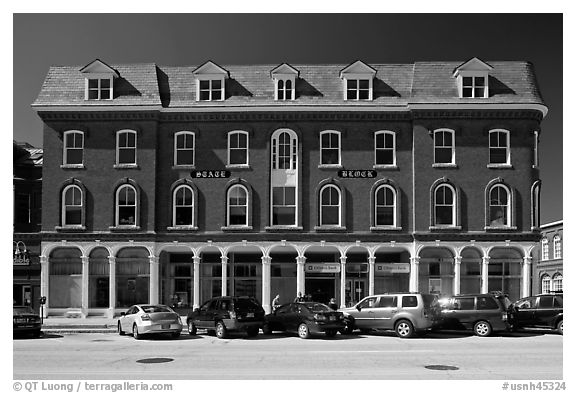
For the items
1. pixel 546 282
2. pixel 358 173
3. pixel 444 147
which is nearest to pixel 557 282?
pixel 546 282

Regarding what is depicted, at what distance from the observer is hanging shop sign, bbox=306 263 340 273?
35.4 metres

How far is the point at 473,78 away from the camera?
34906mm

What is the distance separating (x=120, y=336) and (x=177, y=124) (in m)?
13.4

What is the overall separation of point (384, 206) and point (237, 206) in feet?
25.3

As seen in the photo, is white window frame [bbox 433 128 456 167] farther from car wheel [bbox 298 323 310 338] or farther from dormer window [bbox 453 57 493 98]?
car wheel [bbox 298 323 310 338]

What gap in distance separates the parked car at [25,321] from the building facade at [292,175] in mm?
8814

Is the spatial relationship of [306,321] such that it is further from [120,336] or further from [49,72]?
[49,72]

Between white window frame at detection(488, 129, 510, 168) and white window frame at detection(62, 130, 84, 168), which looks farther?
white window frame at detection(62, 130, 84, 168)

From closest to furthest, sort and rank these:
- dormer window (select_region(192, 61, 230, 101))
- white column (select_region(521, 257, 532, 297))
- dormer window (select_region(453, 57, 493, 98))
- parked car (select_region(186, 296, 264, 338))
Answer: parked car (select_region(186, 296, 264, 338)) → white column (select_region(521, 257, 532, 297)) → dormer window (select_region(453, 57, 493, 98)) → dormer window (select_region(192, 61, 230, 101))

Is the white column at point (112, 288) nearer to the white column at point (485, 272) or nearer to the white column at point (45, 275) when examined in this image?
the white column at point (45, 275)

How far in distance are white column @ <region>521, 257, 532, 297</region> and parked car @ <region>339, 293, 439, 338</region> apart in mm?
9994

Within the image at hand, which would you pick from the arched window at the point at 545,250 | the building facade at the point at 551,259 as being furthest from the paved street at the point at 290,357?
the arched window at the point at 545,250

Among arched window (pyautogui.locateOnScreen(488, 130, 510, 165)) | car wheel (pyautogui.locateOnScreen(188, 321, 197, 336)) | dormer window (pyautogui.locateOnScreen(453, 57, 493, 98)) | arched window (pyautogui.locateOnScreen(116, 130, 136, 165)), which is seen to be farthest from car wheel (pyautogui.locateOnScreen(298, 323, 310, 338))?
dormer window (pyautogui.locateOnScreen(453, 57, 493, 98))

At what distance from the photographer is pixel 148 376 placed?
14875 mm
